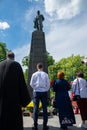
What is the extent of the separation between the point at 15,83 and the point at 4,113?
53cm

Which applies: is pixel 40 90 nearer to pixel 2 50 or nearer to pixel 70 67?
pixel 2 50

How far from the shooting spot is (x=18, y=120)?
588cm

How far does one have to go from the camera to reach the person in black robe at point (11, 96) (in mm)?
5836

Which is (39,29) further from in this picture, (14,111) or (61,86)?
(14,111)

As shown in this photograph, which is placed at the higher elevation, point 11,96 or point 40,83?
point 40,83

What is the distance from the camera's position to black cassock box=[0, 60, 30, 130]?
584 centimetres

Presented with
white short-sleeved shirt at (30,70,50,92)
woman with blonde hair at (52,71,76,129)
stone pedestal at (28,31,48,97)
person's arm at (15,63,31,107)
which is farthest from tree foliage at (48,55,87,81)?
person's arm at (15,63,31,107)

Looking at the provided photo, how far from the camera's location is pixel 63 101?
426 inches

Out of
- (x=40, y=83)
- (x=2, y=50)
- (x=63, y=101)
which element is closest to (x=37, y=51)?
(x=63, y=101)

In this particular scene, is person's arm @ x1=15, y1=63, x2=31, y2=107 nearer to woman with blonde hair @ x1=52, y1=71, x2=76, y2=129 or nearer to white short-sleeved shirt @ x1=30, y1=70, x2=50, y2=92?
white short-sleeved shirt @ x1=30, y1=70, x2=50, y2=92

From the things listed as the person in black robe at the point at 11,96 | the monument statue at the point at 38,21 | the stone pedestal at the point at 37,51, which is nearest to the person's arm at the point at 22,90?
the person in black robe at the point at 11,96

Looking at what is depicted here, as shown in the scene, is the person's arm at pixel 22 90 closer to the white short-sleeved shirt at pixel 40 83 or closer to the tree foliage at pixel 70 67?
the white short-sleeved shirt at pixel 40 83

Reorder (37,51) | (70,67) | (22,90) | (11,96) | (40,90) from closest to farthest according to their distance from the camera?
1. (11,96)
2. (22,90)
3. (40,90)
4. (37,51)
5. (70,67)

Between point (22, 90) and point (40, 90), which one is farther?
point (40, 90)
